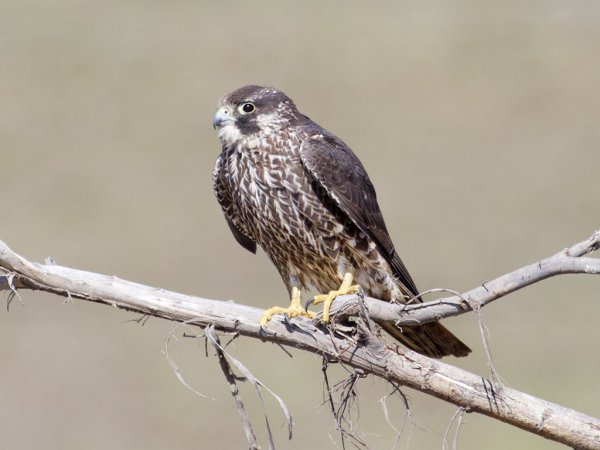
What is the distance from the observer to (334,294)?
459 centimetres

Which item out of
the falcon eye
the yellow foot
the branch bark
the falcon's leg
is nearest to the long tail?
the yellow foot

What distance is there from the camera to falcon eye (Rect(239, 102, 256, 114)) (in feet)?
16.6

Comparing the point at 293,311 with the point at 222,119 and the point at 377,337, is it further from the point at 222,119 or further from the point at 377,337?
the point at 222,119

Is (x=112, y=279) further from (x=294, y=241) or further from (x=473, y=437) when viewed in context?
(x=473, y=437)

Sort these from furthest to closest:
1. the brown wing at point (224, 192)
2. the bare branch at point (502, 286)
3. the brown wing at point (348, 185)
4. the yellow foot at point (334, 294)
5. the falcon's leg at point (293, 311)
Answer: the brown wing at point (224, 192)
the brown wing at point (348, 185)
the yellow foot at point (334, 294)
the falcon's leg at point (293, 311)
the bare branch at point (502, 286)

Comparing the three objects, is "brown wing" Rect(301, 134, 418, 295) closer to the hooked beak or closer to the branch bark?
the hooked beak

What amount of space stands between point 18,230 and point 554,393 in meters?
7.21

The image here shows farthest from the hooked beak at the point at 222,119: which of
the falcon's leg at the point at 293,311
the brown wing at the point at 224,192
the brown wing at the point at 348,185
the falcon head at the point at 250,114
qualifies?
the falcon's leg at the point at 293,311

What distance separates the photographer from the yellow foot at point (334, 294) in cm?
430

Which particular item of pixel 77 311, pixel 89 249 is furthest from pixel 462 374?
pixel 89 249

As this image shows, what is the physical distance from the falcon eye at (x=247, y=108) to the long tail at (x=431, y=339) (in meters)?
1.11

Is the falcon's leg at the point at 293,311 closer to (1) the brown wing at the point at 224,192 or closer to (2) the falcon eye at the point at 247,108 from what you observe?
(1) the brown wing at the point at 224,192

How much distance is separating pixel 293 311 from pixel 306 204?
49 cm

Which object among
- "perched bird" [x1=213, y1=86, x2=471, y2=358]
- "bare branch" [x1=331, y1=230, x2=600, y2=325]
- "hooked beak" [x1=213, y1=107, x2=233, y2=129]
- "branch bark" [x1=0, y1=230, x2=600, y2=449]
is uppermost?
"hooked beak" [x1=213, y1=107, x2=233, y2=129]
